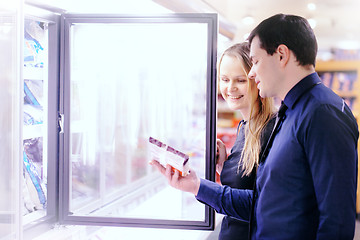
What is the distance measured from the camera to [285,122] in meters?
1.51

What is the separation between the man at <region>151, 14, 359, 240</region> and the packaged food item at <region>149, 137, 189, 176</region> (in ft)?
1.13

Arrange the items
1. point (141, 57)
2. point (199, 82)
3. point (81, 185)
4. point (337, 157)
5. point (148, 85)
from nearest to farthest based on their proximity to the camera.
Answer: point (337, 157) < point (81, 185) < point (141, 57) < point (148, 85) < point (199, 82)

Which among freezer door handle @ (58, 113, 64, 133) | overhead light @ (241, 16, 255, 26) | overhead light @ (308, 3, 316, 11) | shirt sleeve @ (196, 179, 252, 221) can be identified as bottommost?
shirt sleeve @ (196, 179, 252, 221)

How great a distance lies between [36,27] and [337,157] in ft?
5.55

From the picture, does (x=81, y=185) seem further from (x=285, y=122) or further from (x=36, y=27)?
(x=285, y=122)

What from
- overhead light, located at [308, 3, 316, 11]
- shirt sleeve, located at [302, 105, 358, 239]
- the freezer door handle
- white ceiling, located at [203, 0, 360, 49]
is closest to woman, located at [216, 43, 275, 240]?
shirt sleeve, located at [302, 105, 358, 239]

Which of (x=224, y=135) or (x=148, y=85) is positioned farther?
(x=224, y=135)

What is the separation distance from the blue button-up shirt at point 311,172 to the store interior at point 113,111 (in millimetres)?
701

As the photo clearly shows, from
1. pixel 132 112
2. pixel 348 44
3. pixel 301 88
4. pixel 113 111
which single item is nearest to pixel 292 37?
pixel 301 88

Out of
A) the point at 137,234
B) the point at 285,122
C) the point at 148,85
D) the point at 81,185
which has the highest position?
the point at 148,85

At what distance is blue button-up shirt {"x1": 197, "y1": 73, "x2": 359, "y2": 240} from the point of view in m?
1.31

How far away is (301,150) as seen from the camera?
139cm

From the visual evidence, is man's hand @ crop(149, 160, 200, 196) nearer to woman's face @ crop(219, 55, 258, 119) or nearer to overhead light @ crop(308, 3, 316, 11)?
woman's face @ crop(219, 55, 258, 119)

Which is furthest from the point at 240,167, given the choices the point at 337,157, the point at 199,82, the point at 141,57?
the point at 199,82
